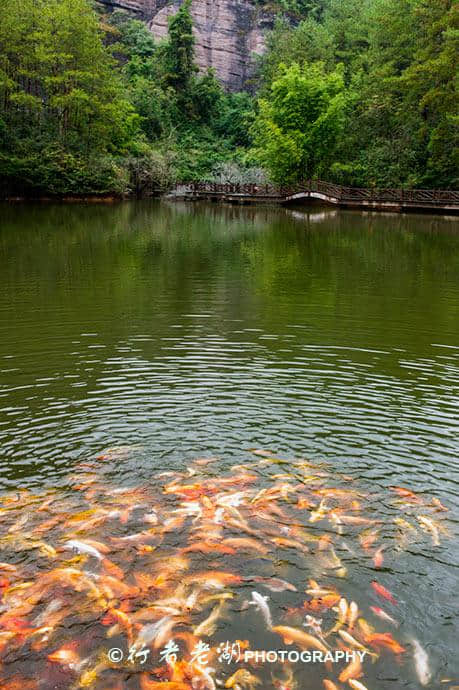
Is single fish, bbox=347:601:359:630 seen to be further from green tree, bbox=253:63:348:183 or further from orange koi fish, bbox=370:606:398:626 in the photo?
green tree, bbox=253:63:348:183

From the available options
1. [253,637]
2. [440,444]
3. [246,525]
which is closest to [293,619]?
[253,637]

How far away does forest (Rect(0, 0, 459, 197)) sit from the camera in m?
43.8

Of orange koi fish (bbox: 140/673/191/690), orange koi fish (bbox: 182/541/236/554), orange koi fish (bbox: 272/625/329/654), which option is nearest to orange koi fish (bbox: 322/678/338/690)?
orange koi fish (bbox: 272/625/329/654)

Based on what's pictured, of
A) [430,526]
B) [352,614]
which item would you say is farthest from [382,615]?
[430,526]

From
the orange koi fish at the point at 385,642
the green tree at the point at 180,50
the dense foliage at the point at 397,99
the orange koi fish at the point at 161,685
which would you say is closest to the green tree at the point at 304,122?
the dense foliage at the point at 397,99

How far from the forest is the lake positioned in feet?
98.5

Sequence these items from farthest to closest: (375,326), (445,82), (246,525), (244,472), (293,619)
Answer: (445,82)
(375,326)
(244,472)
(246,525)
(293,619)

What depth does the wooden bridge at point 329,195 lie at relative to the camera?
43.2m

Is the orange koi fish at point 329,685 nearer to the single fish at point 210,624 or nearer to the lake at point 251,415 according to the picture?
the lake at point 251,415

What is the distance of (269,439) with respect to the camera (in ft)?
23.5

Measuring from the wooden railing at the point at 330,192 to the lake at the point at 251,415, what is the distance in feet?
89.5

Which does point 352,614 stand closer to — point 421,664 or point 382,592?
point 382,592

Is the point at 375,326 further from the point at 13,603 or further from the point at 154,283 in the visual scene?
the point at 13,603

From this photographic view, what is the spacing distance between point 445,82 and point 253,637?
4695 cm
